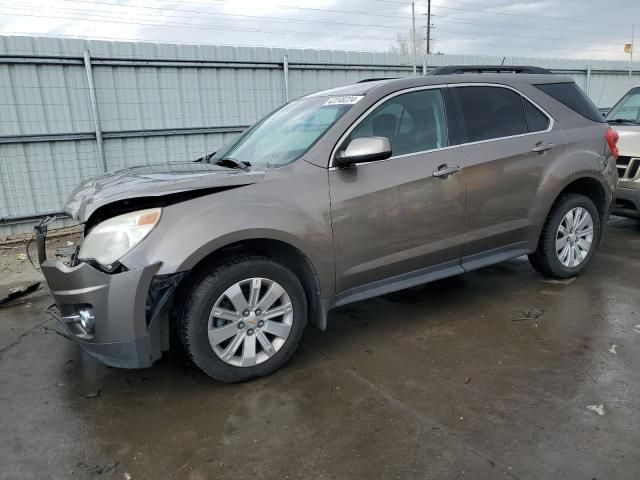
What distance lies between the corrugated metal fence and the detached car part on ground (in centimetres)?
444

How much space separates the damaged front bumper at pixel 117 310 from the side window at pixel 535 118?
125 inches

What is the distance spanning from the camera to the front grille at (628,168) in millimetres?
5910

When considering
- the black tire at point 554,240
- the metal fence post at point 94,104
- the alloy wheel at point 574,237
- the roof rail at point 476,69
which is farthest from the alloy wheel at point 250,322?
the metal fence post at point 94,104

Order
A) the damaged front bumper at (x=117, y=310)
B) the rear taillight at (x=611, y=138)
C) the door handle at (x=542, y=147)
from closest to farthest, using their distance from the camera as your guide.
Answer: the damaged front bumper at (x=117, y=310), the door handle at (x=542, y=147), the rear taillight at (x=611, y=138)

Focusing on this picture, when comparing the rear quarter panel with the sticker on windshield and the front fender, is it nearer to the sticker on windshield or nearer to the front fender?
the sticker on windshield

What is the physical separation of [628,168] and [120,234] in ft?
19.2

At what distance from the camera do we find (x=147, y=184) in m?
2.86

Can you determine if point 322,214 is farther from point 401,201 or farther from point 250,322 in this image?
point 250,322

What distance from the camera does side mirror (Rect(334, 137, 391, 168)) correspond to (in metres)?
3.12

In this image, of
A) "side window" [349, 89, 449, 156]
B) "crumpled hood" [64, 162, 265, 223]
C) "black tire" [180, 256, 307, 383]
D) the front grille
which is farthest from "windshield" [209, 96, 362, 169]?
the front grille

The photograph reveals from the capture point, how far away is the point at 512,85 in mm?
4180

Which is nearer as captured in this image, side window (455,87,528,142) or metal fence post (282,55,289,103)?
side window (455,87,528,142)

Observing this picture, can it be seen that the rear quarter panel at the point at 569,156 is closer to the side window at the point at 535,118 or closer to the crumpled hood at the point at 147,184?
the side window at the point at 535,118

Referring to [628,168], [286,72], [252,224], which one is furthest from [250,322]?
[286,72]
